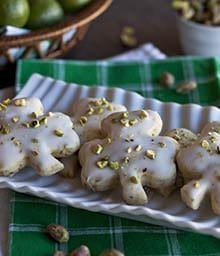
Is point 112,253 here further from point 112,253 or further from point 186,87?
point 186,87

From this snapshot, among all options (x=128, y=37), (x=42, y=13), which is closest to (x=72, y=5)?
(x=42, y=13)

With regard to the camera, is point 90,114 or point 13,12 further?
point 13,12

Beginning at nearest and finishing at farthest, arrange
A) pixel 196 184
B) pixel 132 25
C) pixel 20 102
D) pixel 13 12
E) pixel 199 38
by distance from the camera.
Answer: pixel 196 184 → pixel 20 102 → pixel 13 12 → pixel 199 38 → pixel 132 25

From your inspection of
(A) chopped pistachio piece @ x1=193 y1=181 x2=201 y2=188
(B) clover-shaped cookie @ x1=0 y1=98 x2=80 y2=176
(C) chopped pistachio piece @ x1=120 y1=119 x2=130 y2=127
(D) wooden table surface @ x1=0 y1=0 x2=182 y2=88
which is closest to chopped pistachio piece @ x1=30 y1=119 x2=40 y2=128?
(B) clover-shaped cookie @ x1=0 y1=98 x2=80 y2=176

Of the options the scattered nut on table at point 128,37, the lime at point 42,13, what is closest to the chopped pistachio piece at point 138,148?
the lime at point 42,13

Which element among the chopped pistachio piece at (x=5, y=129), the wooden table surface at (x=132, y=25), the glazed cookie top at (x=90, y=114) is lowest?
the wooden table surface at (x=132, y=25)

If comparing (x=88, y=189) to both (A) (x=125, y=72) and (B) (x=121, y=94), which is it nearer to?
(B) (x=121, y=94)

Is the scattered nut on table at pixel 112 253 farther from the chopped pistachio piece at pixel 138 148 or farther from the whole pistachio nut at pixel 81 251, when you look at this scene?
the chopped pistachio piece at pixel 138 148

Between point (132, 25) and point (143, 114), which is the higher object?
point (143, 114)
